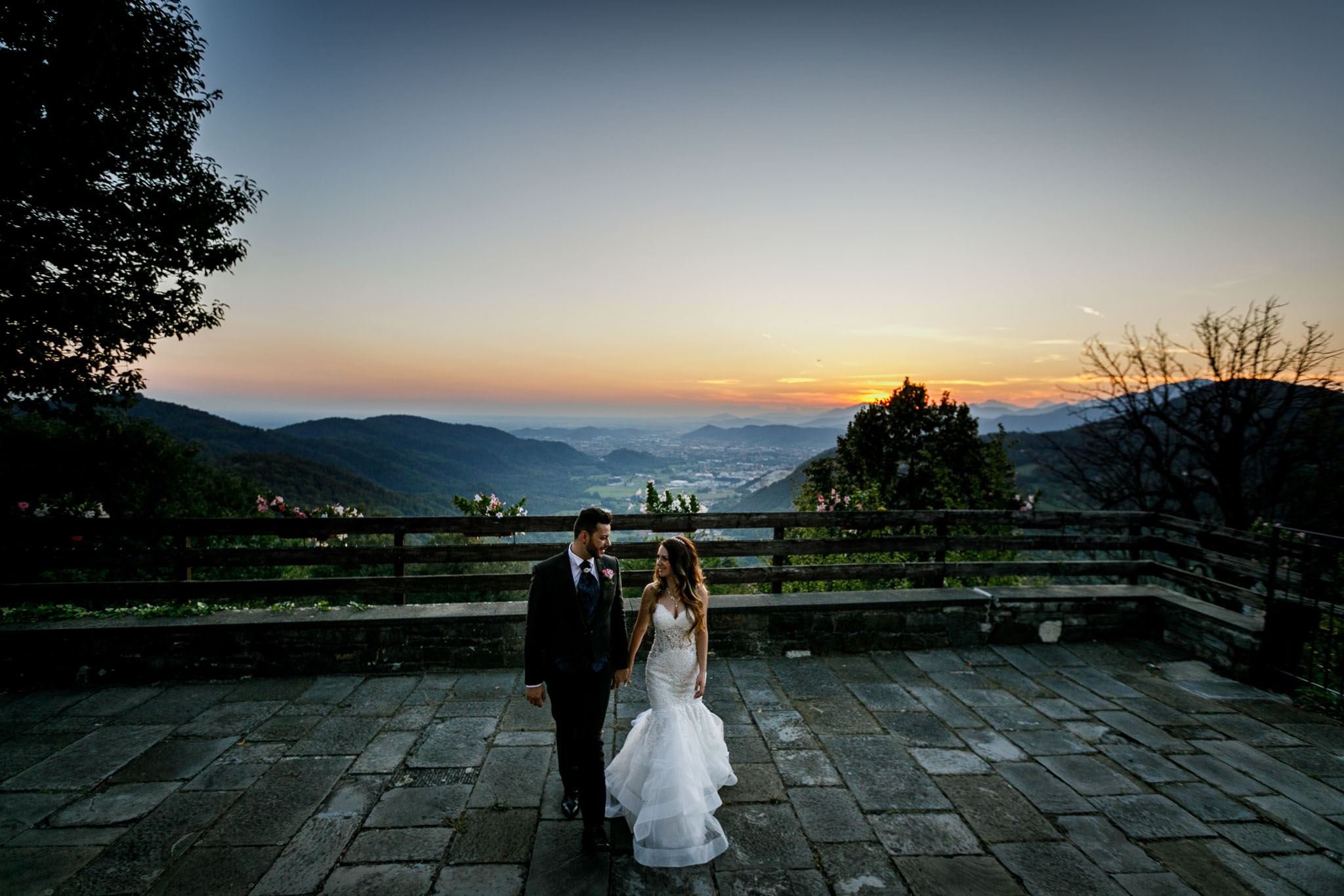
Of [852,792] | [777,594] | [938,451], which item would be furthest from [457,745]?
[938,451]

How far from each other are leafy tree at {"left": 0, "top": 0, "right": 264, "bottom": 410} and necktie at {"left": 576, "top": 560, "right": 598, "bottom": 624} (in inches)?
306

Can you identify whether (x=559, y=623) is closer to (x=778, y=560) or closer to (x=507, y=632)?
(x=507, y=632)

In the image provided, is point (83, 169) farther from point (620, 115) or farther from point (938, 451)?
point (938, 451)

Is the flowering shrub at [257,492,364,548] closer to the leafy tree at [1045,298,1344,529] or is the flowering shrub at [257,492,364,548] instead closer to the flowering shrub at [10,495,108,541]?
the flowering shrub at [10,495,108,541]

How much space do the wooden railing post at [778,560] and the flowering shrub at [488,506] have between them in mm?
3251

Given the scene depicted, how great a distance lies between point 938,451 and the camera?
Result: 30.3 ft

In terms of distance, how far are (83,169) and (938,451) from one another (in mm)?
13127

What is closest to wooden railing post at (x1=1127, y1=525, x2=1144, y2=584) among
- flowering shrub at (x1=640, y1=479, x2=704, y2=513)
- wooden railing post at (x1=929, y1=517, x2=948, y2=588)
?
wooden railing post at (x1=929, y1=517, x2=948, y2=588)

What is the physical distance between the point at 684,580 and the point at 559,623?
0.75m

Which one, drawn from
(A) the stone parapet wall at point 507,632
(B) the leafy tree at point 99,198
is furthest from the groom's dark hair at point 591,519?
(B) the leafy tree at point 99,198

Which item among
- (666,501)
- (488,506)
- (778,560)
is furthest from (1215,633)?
(488,506)

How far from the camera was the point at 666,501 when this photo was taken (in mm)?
7352

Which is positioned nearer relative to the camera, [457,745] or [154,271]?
[457,745]

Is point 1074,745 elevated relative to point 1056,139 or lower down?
lower down
